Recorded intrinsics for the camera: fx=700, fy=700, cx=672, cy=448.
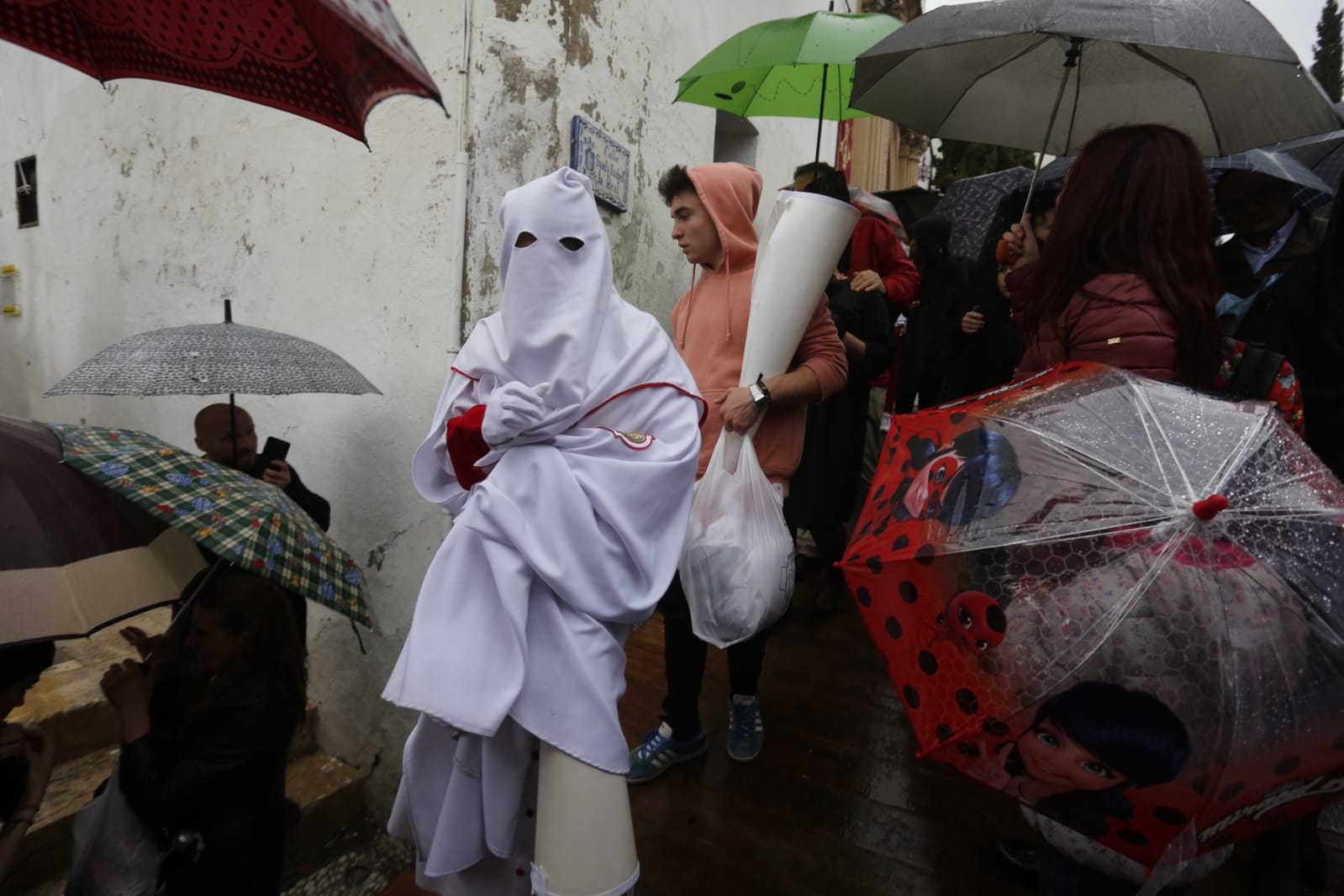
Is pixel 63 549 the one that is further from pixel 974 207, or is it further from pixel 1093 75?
pixel 974 207

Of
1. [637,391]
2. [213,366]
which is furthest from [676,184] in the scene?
[213,366]

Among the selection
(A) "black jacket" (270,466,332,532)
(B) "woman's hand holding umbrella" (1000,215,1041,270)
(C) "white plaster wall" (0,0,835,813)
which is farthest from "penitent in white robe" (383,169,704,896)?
(B) "woman's hand holding umbrella" (1000,215,1041,270)

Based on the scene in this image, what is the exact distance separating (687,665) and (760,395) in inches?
36.2

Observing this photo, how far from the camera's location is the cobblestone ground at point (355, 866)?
2.53 meters

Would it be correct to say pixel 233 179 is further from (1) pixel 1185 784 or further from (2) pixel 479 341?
(1) pixel 1185 784

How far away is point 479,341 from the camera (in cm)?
172

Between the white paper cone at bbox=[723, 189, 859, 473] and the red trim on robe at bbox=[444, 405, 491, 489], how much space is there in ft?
2.29

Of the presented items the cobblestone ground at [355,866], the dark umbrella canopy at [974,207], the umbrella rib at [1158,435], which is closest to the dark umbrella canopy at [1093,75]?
the umbrella rib at [1158,435]

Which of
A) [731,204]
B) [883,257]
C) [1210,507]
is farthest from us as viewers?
[883,257]

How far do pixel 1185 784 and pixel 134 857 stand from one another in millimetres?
2159

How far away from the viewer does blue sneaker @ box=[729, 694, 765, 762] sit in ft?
7.82

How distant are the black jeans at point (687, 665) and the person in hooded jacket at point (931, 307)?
1596 mm

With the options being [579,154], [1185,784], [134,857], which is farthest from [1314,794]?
[579,154]

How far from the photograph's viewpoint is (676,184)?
221cm
